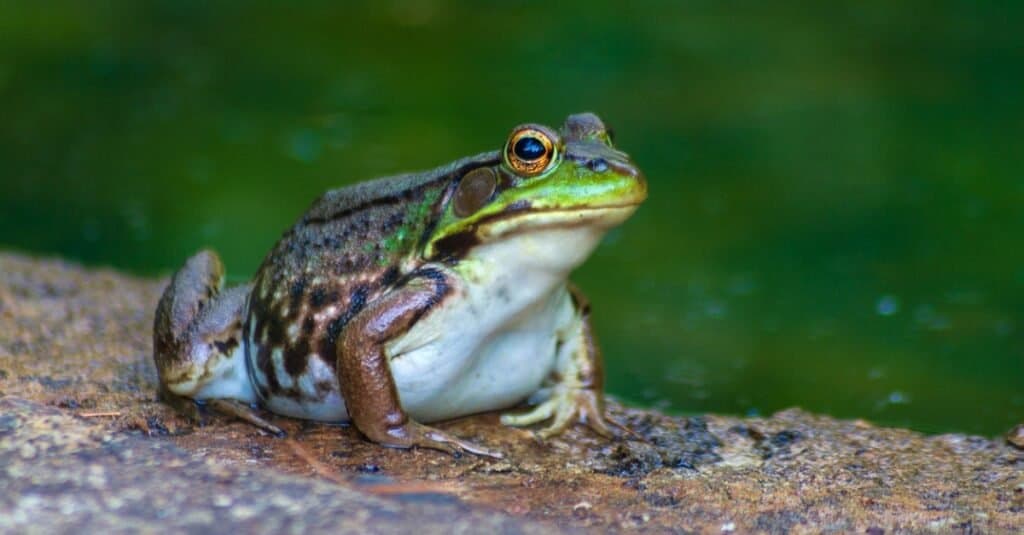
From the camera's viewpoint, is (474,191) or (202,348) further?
(202,348)

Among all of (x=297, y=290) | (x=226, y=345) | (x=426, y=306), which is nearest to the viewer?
(x=426, y=306)

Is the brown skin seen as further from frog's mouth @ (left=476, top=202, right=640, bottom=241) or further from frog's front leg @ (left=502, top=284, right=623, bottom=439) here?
frog's mouth @ (left=476, top=202, right=640, bottom=241)

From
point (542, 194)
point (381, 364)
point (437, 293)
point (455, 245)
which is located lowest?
point (381, 364)

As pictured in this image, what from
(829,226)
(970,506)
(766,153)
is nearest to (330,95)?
(766,153)

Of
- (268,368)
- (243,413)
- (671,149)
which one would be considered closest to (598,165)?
(268,368)

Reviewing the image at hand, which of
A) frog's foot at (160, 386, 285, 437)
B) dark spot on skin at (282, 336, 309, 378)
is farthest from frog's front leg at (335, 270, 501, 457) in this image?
frog's foot at (160, 386, 285, 437)

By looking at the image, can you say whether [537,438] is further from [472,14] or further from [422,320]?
[472,14]

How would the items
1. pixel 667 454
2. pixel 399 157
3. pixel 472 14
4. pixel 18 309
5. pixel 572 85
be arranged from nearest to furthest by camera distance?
pixel 667 454, pixel 18 309, pixel 399 157, pixel 572 85, pixel 472 14

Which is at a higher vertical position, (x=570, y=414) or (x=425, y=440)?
(x=570, y=414)

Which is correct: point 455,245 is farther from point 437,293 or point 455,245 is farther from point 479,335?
point 479,335
